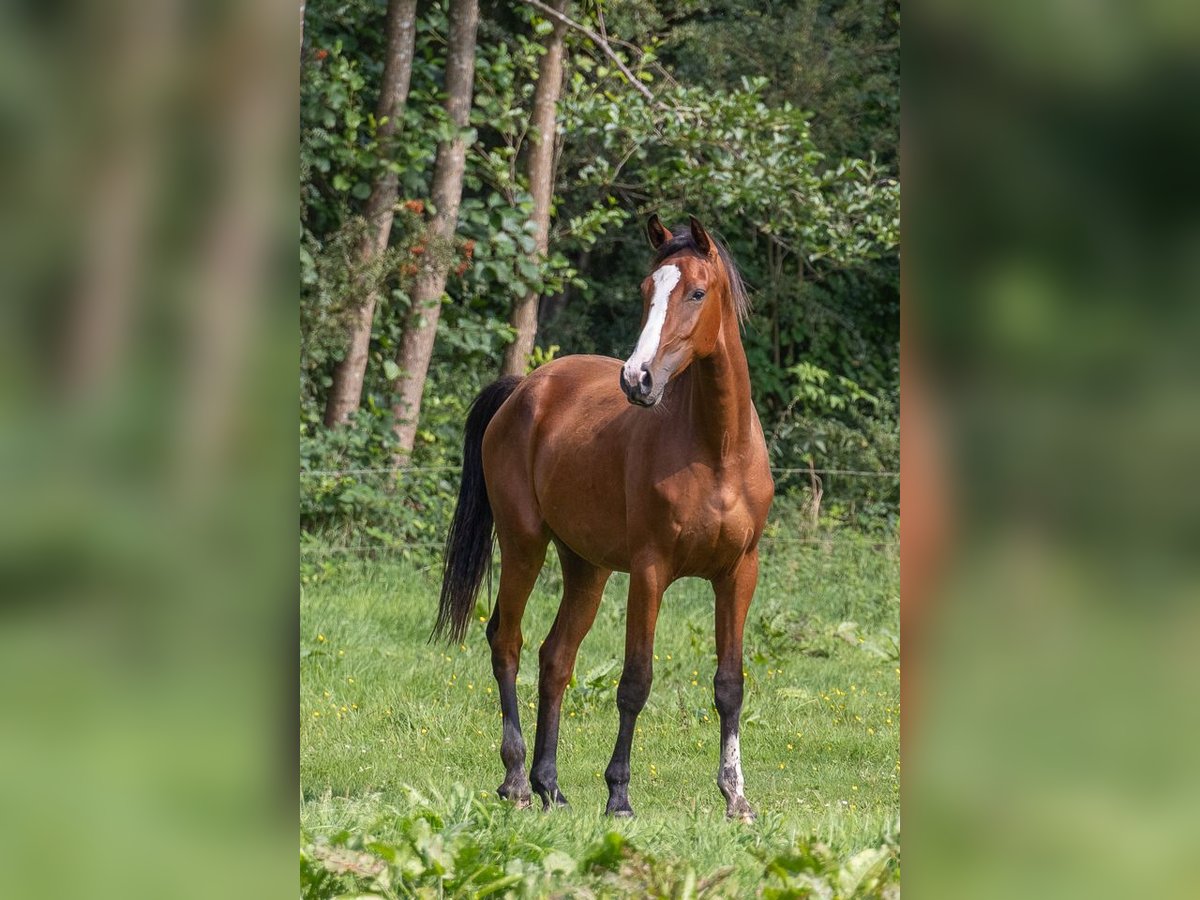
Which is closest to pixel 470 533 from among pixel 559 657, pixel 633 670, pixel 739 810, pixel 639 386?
pixel 559 657

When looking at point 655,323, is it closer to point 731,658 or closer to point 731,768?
point 731,658

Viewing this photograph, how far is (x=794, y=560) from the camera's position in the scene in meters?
8.76

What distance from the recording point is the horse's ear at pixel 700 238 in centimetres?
430

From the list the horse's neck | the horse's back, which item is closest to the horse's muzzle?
the horse's neck

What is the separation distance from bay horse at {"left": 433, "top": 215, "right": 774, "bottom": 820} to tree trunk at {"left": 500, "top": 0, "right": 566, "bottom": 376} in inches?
171

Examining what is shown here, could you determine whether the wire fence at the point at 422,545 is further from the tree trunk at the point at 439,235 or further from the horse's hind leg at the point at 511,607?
the horse's hind leg at the point at 511,607

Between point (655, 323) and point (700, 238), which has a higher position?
point (700, 238)

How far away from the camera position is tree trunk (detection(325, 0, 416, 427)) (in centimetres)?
919

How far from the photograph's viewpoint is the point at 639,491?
456cm

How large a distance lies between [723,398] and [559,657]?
4.39ft
